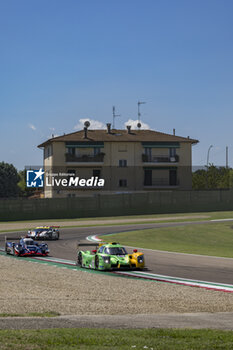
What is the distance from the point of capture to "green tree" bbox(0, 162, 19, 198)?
13319 cm

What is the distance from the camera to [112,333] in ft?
38.3

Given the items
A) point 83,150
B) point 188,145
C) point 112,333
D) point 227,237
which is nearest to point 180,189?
point 188,145

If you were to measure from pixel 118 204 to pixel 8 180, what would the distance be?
52.4 metres

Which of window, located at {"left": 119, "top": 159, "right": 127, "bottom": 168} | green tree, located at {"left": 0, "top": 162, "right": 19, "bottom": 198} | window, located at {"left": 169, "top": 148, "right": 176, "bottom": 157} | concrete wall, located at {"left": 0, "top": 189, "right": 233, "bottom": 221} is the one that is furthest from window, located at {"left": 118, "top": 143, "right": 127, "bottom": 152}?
green tree, located at {"left": 0, "top": 162, "right": 19, "bottom": 198}

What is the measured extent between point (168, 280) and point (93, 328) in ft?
38.2

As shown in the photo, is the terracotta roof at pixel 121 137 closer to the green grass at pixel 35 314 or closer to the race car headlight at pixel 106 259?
the race car headlight at pixel 106 259

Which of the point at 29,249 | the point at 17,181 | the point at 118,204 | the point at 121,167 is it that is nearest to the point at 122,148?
the point at 121,167

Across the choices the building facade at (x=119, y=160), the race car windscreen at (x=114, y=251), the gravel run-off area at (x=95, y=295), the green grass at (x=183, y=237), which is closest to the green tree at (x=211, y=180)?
the building facade at (x=119, y=160)

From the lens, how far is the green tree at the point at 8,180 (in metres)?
133

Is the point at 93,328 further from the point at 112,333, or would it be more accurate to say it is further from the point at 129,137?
the point at 129,137

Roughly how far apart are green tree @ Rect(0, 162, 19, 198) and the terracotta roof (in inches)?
1161

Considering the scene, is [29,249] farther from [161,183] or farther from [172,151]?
[172,151]

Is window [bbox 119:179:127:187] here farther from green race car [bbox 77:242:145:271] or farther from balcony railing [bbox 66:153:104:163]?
green race car [bbox 77:242:145:271]

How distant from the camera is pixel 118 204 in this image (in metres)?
89.5
